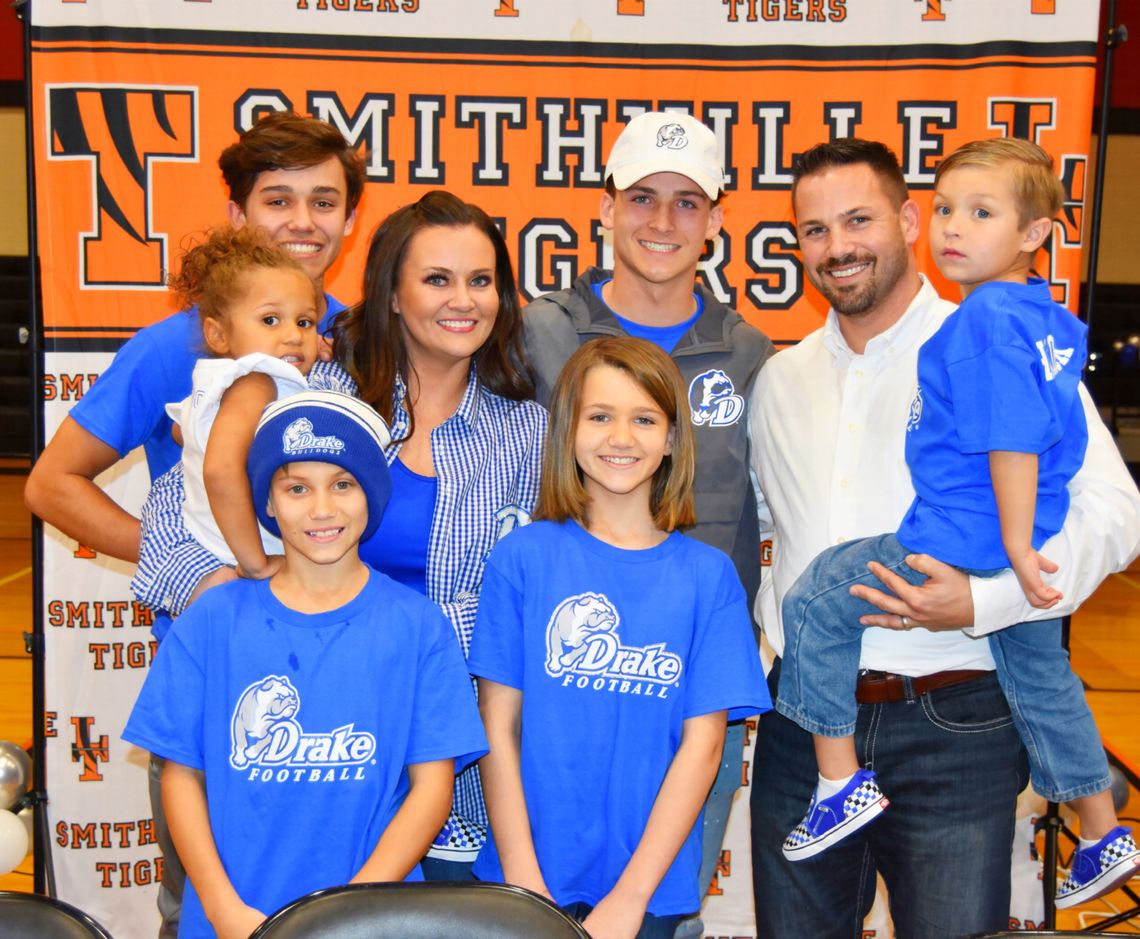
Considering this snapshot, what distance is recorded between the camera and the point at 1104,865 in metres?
2.39

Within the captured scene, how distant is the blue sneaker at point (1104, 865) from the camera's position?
93.3 inches

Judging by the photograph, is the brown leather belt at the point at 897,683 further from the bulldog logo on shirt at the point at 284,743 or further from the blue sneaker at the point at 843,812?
the bulldog logo on shirt at the point at 284,743

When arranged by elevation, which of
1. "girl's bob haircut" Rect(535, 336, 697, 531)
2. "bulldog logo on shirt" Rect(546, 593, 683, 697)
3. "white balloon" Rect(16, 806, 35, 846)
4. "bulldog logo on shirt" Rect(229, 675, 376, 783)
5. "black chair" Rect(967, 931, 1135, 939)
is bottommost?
"white balloon" Rect(16, 806, 35, 846)

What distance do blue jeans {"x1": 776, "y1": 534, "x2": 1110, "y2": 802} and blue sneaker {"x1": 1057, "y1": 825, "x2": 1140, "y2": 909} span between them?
131 millimetres

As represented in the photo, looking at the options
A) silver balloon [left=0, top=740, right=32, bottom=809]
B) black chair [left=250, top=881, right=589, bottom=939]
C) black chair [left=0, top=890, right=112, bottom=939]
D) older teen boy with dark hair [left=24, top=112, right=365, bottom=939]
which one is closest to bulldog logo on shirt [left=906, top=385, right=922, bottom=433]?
black chair [left=250, top=881, right=589, bottom=939]

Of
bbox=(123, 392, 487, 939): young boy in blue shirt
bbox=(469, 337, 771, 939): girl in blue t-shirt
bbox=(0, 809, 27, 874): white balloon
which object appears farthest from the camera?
bbox=(0, 809, 27, 874): white balloon

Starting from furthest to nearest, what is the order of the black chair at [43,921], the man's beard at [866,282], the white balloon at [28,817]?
the white balloon at [28,817] → the man's beard at [866,282] → the black chair at [43,921]

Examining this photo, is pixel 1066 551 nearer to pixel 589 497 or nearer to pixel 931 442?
pixel 931 442

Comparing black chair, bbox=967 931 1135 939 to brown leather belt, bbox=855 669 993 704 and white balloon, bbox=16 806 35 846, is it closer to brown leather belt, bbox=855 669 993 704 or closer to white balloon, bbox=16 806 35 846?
brown leather belt, bbox=855 669 993 704

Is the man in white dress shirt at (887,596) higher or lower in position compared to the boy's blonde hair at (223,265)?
lower

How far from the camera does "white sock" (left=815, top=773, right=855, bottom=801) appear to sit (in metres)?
2.32

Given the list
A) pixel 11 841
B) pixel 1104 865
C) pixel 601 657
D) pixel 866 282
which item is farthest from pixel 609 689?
pixel 11 841

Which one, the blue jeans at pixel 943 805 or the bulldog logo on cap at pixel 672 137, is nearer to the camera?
the blue jeans at pixel 943 805

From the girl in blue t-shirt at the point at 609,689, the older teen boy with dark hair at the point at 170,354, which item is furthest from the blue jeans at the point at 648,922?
the older teen boy with dark hair at the point at 170,354
